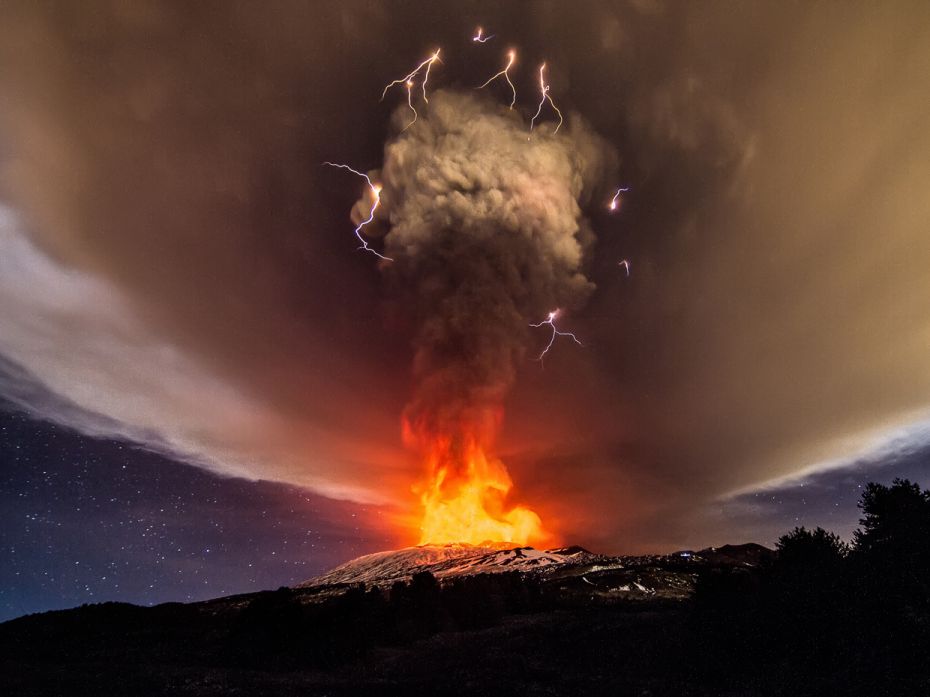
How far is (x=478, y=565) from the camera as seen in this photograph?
72.8 metres

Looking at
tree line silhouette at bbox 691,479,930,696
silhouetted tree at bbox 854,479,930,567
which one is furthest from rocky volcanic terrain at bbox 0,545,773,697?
silhouetted tree at bbox 854,479,930,567

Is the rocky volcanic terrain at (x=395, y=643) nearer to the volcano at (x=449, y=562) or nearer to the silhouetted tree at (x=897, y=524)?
the silhouetted tree at (x=897, y=524)

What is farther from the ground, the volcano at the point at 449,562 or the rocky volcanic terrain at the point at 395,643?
the volcano at the point at 449,562

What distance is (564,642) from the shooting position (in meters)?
27.0

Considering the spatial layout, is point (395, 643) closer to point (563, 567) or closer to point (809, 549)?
point (809, 549)

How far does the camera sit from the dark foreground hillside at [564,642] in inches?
633

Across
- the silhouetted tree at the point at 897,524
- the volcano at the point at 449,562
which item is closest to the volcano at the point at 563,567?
the volcano at the point at 449,562

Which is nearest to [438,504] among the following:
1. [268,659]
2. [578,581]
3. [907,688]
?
[578,581]

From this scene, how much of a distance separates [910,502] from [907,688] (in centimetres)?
1634

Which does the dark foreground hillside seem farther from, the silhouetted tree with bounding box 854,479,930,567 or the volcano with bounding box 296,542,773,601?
the volcano with bounding box 296,542,773,601

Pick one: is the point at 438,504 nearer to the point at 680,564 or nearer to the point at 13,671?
the point at 680,564

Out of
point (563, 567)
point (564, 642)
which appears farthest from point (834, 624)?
point (563, 567)

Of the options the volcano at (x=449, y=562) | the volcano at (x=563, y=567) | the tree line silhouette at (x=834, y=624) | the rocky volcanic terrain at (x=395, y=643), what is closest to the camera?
the tree line silhouette at (x=834, y=624)

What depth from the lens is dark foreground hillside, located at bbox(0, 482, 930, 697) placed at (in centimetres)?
1608
